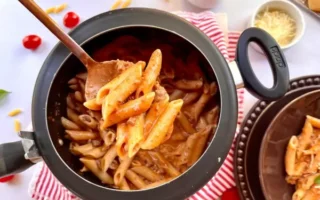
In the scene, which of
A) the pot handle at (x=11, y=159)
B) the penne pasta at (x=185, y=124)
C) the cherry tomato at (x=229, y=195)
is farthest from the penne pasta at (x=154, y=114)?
the cherry tomato at (x=229, y=195)

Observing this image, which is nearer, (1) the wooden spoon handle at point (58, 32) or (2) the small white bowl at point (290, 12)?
(1) the wooden spoon handle at point (58, 32)

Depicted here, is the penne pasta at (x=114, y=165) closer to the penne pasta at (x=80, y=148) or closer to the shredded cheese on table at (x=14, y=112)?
the penne pasta at (x=80, y=148)

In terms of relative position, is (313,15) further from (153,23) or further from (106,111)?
(106,111)

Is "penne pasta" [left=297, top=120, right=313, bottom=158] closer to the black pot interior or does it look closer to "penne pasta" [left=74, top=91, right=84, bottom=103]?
the black pot interior

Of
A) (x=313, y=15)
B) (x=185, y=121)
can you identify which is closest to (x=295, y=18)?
(x=313, y=15)

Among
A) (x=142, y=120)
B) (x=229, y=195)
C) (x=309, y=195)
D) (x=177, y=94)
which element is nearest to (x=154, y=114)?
(x=142, y=120)
